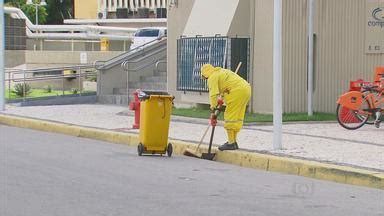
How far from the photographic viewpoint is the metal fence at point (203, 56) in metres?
18.2

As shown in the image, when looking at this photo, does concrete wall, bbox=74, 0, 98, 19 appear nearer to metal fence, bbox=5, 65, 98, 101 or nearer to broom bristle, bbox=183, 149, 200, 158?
metal fence, bbox=5, 65, 98, 101

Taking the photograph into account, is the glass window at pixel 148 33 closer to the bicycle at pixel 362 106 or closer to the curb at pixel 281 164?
the curb at pixel 281 164

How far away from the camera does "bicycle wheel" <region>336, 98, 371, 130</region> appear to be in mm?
15297

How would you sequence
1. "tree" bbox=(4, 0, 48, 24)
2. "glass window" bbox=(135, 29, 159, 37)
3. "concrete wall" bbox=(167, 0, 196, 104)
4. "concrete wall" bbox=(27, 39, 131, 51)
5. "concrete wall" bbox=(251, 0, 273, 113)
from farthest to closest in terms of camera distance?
Result: 1. "tree" bbox=(4, 0, 48, 24)
2. "concrete wall" bbox=(27, 39, 131, 51)
3. "glass window" bbox=(135, 29, 159, 37)
4. "concrete wall" bbox=(167, 0, 196, 104)
5. "concrete wall" bbox=(251, 0, 273, 113)

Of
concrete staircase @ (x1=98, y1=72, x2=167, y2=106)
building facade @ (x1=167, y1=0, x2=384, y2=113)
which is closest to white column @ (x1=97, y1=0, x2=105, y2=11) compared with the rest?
concrete staircase @ (x1=98, y1=72, x2=167, y2=106)

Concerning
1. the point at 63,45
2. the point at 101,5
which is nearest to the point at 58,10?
the point at 101,5

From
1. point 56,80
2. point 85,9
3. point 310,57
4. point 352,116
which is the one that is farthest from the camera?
point 85,9

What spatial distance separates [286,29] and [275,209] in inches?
389

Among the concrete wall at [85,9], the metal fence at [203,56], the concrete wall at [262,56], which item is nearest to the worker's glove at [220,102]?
the concrete wall at [262,56]

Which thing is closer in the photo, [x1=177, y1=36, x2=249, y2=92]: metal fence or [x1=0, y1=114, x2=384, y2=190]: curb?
[x1=0, y1=114, x2=384, y2=190]: curb

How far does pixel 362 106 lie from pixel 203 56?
507cm

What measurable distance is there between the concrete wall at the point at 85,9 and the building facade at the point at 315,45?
119 feet

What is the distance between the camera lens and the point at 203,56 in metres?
19.0

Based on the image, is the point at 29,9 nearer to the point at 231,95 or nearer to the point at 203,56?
the point at 203,56
